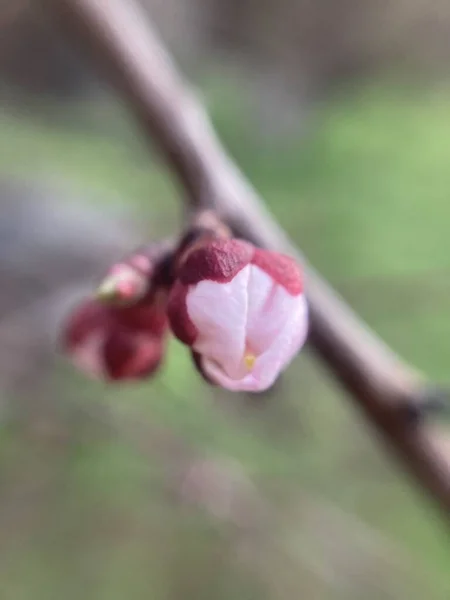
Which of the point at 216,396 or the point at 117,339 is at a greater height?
the point at 216,396

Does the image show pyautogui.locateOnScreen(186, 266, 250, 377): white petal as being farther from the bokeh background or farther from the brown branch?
the bokeh background

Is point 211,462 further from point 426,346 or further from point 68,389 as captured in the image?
point 426,346

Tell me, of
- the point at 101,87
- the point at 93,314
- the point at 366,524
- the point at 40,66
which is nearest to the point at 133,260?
the point at 93,314

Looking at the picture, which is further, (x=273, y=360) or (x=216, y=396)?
(x=216, y=396)

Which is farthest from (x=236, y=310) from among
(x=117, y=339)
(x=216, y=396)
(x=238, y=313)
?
(x=216, y=396)

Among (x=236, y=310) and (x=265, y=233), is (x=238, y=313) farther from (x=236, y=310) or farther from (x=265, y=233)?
(x=265, y=233)

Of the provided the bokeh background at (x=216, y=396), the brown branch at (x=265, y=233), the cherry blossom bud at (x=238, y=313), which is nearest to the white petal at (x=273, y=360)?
the cherry blossom bud at (x=238, y=313)

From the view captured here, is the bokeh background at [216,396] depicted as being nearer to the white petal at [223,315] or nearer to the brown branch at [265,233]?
the brown branch at [265,233]
